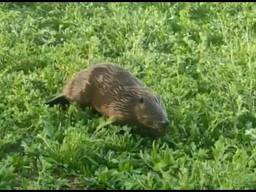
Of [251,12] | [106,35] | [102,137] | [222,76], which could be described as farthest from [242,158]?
[251,12]

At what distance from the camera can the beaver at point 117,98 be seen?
213 inches

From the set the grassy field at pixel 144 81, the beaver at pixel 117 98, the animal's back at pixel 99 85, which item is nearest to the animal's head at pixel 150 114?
the beaver at pixel 117 98

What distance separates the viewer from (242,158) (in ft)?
16.7

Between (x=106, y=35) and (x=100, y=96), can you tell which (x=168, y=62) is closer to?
(x=106, y=35)

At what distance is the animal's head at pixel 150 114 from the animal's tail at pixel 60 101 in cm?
77

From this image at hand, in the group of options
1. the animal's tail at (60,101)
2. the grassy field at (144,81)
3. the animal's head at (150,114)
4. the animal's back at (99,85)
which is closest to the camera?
the grassy field at (144,81)

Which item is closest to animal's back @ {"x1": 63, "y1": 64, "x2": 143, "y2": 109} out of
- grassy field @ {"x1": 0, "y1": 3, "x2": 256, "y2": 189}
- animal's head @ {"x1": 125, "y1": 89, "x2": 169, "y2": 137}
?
grassy field @ {"x1": 0, "y1": 3, "x2": 256, "y2": 189}

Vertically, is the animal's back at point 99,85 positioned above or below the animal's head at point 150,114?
above

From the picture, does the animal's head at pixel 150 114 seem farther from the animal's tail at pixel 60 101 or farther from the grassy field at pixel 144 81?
the animal's tail at pixel 60 101

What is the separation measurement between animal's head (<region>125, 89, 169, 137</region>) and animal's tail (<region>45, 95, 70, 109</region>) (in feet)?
2.52

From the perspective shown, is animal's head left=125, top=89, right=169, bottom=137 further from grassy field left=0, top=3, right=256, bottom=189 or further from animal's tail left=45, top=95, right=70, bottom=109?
animal's tail left=45, top=95, right=70, bottom=109

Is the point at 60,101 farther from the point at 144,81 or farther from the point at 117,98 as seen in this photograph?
the point at 144,81

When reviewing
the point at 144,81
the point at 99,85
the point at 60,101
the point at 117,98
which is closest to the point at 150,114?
the point at 117,98

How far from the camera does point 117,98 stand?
18.6 ft
